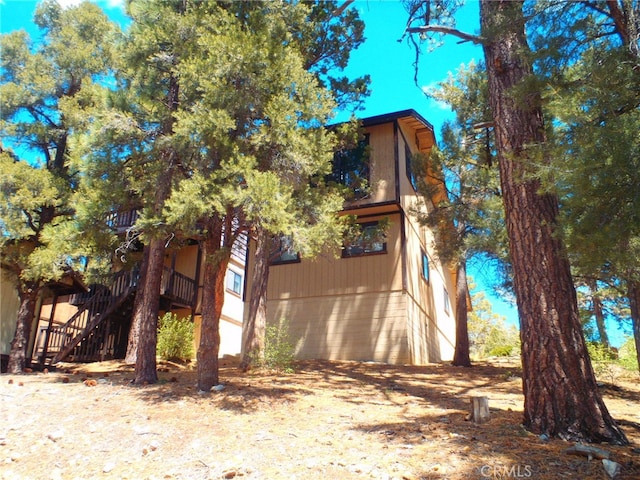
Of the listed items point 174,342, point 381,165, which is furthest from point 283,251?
point 381,165

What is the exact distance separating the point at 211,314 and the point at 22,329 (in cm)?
649

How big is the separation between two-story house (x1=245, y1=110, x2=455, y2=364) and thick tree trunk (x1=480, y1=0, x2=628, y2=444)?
19.0ft

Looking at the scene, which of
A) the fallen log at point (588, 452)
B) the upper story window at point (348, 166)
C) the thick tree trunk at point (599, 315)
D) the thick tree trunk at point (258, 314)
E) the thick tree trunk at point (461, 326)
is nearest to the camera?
the fallen log at point (588, 452)

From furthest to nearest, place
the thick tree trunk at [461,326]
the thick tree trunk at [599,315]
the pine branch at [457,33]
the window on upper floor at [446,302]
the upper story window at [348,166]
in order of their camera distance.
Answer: the window on upper floor at [446,302] → the thick tree trunk at [599,315] → the upper story window at [348,166] → the thick tree trunk at [461,326] → the pine branch at [457,33]

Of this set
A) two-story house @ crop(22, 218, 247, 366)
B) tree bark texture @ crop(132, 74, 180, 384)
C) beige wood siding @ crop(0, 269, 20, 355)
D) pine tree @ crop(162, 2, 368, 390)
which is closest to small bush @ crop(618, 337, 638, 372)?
pine tree @ crop(162, 2, 368, 390)

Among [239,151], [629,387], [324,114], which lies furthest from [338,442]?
[629,387]

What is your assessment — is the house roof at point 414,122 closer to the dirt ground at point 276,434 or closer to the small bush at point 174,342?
the small bush at point 174,342

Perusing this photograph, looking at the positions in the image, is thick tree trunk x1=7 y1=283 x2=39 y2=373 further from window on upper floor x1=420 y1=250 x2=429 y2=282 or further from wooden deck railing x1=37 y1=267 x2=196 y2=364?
window on upper floor x1=420 y1=250 x2=429 y2=282

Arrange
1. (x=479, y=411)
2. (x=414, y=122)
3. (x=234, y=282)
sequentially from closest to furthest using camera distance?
(x=479, y=411) → (x=414, y=122) → (x=234, y=282)

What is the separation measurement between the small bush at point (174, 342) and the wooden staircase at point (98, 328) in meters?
2.15

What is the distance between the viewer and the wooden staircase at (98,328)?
489 inches

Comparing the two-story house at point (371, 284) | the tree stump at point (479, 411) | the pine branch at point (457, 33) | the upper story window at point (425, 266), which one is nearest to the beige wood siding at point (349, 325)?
the two-story house at point (371, 284)

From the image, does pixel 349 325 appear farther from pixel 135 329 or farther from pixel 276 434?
pixel 276 434

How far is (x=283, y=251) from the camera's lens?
838cm
